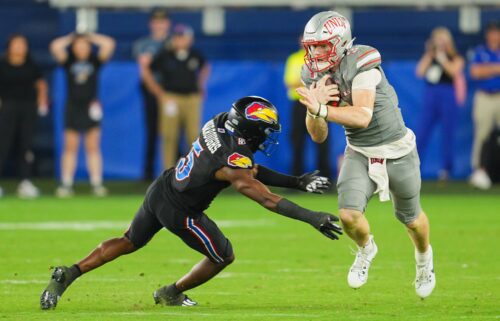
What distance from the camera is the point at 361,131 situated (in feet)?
27.3

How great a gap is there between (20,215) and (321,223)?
7.63m

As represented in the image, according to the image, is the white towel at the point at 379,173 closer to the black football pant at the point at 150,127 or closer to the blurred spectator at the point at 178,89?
the blurred spectator at the point at 178,89

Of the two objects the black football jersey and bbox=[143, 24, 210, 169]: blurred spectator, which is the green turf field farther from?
bbox=[143, 24, 210, 169]: blurred spectator

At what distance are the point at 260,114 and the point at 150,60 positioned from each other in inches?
383

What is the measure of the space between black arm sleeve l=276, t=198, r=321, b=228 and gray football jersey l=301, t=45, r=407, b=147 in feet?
3.20

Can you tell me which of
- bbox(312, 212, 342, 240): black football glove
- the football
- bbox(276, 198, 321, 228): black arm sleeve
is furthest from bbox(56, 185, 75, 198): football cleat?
bbox(312, 212, 342, 240): black football glove

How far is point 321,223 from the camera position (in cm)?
722

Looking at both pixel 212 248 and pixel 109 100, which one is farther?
pixel 109 100

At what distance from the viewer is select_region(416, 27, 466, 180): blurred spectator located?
17.3 m

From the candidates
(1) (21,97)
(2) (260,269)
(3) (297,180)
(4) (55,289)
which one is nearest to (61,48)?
(1) (21,97)

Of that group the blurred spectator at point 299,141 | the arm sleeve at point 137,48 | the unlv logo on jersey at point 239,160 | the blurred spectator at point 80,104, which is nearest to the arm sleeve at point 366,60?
the unlv logo on jersey at point 239,160

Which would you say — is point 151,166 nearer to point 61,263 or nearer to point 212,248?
point 61,263

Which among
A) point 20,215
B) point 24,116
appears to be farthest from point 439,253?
point 24,116

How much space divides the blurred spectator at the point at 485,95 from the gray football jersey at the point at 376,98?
9127mm
